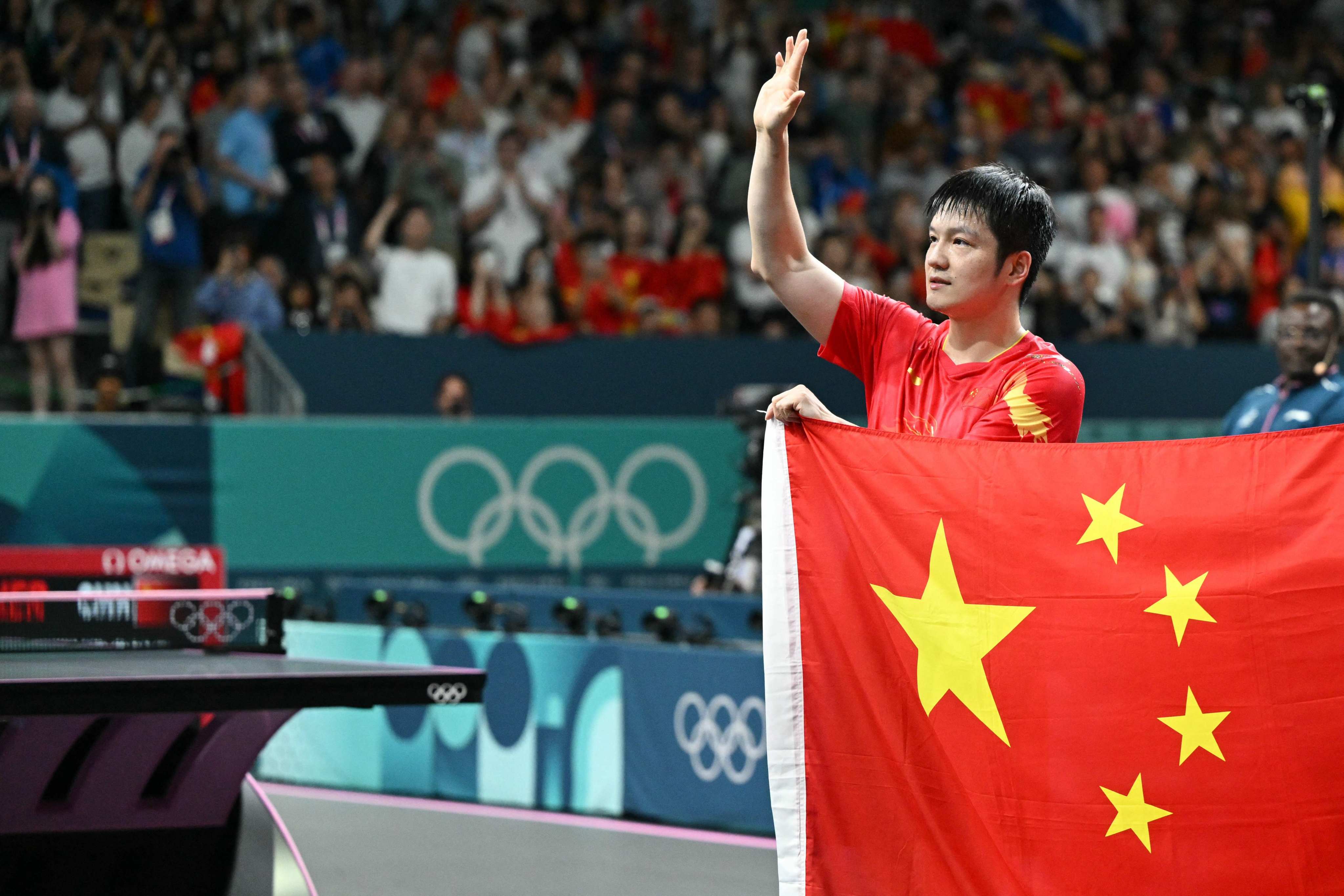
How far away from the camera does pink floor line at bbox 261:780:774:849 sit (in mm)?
7852

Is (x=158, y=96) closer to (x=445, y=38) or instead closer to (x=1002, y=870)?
(x=445, y=38)

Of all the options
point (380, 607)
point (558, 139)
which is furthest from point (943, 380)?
point (558, 139)

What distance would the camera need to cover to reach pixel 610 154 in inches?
579

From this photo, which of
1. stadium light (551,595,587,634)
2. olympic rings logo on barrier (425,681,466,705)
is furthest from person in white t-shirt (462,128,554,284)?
olympic rings logo on barrier (425,681,466,705)

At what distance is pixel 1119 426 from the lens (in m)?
13.3

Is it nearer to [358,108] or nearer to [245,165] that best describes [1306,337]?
[245,165]

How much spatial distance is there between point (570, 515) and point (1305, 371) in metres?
5.80

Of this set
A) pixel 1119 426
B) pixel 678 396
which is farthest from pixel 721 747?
pixel 1119 426

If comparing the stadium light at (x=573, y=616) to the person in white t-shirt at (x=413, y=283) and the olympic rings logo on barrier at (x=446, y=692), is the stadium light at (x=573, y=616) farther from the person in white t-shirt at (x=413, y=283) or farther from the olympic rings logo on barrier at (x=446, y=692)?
the olympic rings logo on barrier at (x=446, y=692)

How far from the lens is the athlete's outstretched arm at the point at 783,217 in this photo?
11.5ft

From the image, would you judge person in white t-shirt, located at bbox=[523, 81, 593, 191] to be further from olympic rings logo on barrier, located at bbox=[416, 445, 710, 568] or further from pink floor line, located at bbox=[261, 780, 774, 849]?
pink floor line, located at bbox=[261, 780, 774, 849]

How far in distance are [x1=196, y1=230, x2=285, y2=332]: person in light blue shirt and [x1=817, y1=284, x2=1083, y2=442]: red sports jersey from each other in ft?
28.9

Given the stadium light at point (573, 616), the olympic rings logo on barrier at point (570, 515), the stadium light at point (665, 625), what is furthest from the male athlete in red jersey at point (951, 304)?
the olympic rings logo on barrier at point (570, 515)

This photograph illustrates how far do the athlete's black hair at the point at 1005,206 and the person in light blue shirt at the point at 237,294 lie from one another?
902cm
